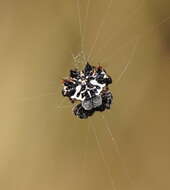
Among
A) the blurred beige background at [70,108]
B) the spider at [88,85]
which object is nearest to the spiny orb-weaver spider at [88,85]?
the spider at [88,85]

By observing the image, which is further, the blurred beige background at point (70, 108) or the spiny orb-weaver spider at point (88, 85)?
the blurred beige background at point (70, 108)

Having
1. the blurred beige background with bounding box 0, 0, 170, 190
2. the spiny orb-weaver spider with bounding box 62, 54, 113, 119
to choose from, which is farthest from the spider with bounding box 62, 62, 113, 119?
the blurred beige background with bounding box 0, 0, 170, 190

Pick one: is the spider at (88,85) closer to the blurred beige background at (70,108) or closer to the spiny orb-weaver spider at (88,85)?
the spiny orb-weaver spider at (88,85)

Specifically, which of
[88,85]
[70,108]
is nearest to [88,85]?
[88,85]

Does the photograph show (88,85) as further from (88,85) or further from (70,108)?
(70,108)

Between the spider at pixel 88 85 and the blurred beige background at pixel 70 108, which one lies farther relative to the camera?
the blurred beige background at pixel 70 108

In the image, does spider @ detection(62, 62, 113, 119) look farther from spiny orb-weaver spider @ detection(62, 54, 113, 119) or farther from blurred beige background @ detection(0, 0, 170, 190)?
blurred beige background @ detection(0, 0, 170, 190)
